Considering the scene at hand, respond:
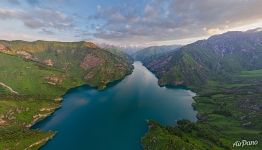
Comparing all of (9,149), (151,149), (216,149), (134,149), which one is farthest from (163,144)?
(9,149)

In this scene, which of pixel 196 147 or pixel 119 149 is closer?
pixel 196 147

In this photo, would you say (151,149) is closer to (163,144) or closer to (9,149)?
(163,144)

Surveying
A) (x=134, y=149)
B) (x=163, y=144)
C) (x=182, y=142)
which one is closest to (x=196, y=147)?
(x=182, y=142)

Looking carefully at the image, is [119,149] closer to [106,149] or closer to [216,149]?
[106,149]

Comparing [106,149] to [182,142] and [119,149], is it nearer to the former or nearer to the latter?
[119,149]

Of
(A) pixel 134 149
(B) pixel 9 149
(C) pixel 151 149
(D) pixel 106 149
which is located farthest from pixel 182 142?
(B) pixel 9 149

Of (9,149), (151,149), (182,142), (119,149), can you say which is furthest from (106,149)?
(9,149)

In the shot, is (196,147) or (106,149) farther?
(106,149)

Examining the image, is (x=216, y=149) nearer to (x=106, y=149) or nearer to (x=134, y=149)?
(x=134, y=149)
